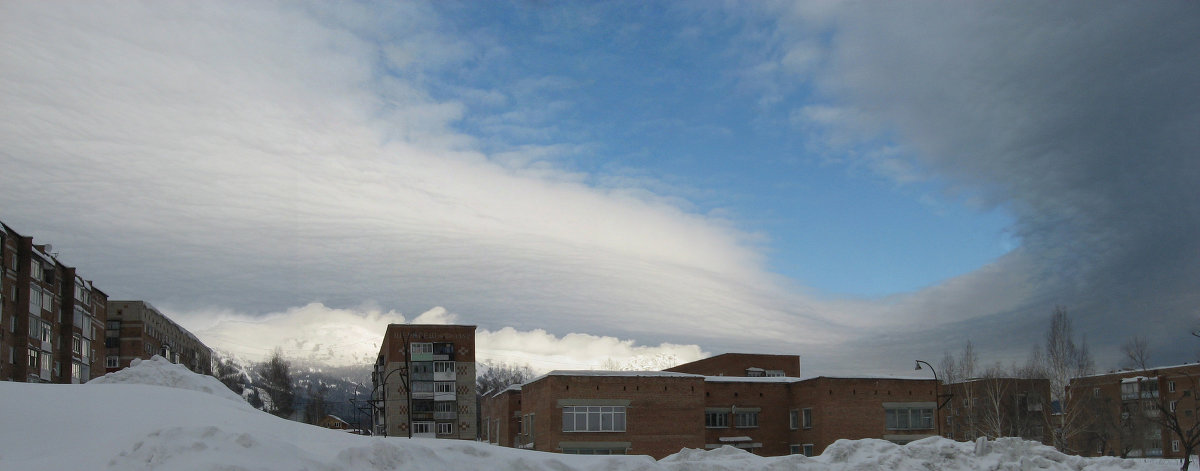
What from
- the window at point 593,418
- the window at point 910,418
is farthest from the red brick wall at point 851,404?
the window at point 593,418

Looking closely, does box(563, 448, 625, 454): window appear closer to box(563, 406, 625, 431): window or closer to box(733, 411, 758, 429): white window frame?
box(563, 406, 625, 431): window

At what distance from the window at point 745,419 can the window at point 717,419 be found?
691 millimetres

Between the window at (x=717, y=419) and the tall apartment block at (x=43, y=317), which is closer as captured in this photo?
the window at (x=717, y=419)

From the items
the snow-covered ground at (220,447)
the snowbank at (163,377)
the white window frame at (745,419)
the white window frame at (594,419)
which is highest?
the snowbank at (163,377)

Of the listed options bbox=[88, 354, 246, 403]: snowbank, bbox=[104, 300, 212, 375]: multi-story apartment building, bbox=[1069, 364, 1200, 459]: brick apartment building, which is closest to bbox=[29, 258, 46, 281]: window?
bbox=[104, 300, 212, 375]: multi-story apartment building

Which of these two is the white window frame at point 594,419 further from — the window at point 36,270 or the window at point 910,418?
the window at point 36,270

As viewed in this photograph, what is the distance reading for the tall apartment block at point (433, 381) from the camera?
312 feet

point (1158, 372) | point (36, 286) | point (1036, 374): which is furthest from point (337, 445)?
point (1158, 372)

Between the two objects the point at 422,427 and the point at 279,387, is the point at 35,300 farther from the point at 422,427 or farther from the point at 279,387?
the point at 279,387

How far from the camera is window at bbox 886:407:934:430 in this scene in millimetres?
61969

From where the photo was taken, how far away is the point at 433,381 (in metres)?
95.9

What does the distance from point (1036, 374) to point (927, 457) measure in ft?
233

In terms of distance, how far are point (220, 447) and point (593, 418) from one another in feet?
136

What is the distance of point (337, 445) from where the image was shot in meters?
18.2
